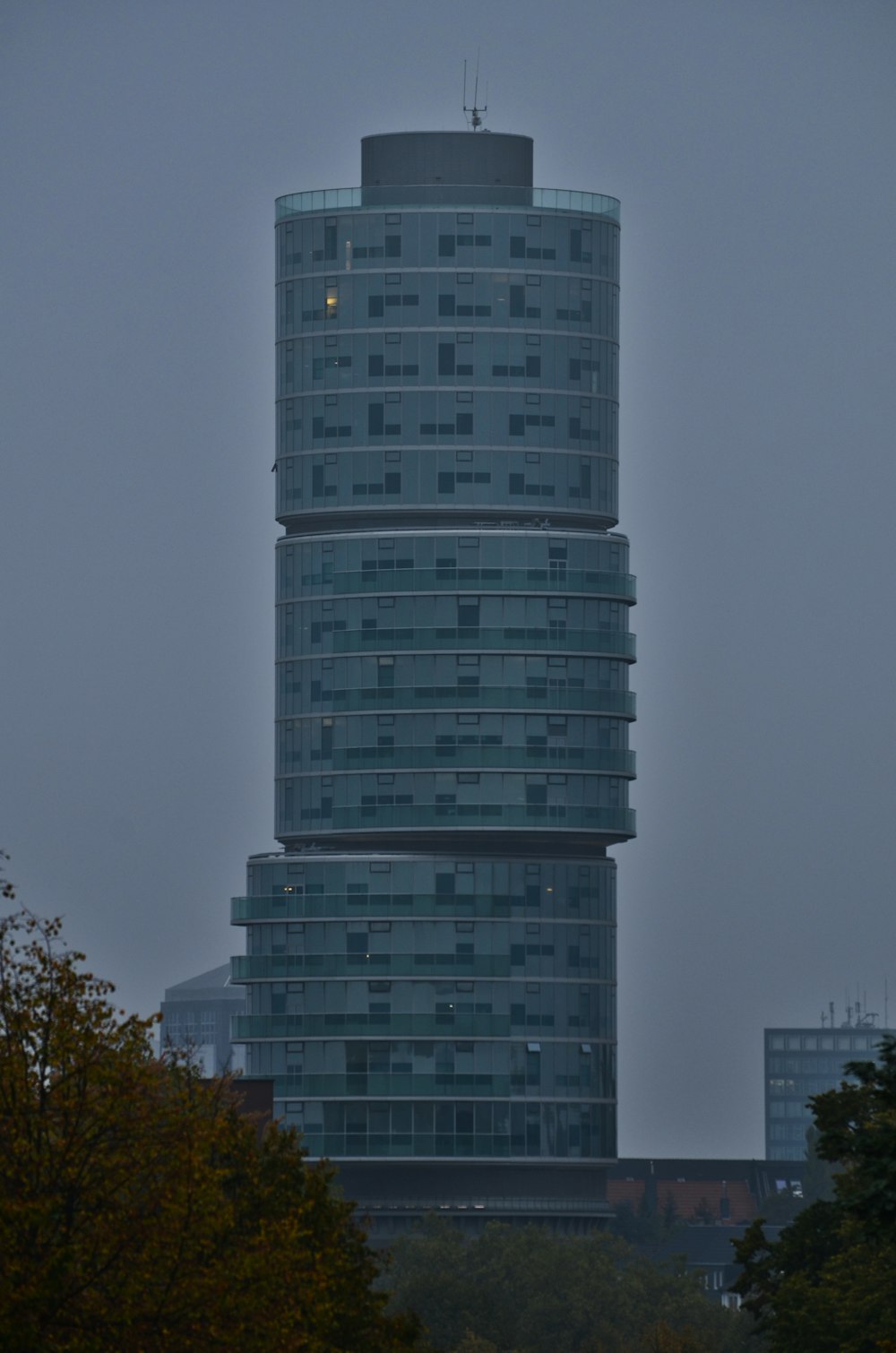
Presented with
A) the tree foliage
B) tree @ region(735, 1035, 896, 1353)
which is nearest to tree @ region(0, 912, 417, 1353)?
tree @ region(735, 1035, 896, 1353)

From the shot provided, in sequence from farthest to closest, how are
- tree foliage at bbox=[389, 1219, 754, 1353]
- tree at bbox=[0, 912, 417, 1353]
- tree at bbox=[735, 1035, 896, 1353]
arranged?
tree foliage at bbox=[389, 1219, 754, 1353] < tree at bbox=[735, 1035, 896, 1353] < tree at bbox=[0, 912, 417, 1353]

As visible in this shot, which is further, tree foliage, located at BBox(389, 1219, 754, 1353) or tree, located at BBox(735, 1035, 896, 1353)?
tree foliage, located at BBox(389, 1219, 754, 1353)

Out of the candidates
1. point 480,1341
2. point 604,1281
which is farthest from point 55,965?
point 604,1281

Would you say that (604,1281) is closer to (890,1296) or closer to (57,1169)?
(890,1296)

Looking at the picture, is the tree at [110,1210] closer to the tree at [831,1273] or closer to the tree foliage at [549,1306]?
the tree at [831,1273]

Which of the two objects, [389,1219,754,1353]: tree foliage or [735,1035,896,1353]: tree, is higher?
[735,1035,896,1353]: tree

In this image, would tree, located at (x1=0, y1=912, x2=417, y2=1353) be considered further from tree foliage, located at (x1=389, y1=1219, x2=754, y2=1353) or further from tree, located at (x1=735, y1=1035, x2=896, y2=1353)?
tree foliage, located at (x1=389, y1=1219, x2=754, y2=1353)

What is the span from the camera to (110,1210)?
6531 cm

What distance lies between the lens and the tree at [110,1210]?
62.7 metres

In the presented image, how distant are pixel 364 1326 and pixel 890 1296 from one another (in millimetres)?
22023

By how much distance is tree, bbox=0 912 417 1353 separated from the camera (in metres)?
62.7

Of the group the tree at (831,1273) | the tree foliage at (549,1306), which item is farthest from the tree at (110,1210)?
the tree foliage at (549,1306)

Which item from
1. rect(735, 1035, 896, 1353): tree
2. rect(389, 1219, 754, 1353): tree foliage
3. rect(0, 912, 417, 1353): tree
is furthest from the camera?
rect(389, 1219, 754, 1353): tree foliage

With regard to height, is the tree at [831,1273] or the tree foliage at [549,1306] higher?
the tree at [831,1273]
